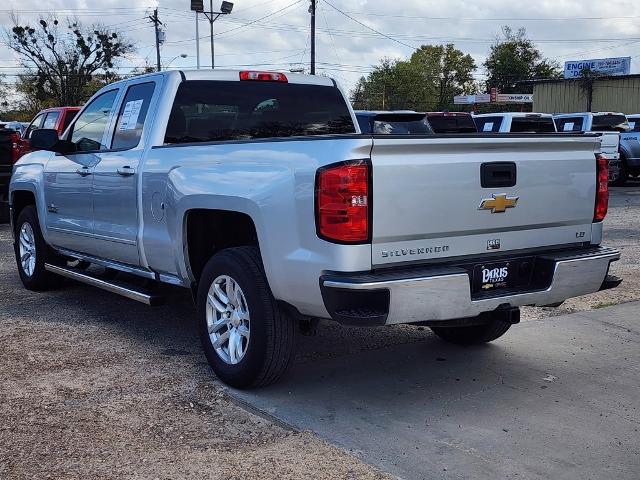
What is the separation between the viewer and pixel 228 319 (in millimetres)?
4699

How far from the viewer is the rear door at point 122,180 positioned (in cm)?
555

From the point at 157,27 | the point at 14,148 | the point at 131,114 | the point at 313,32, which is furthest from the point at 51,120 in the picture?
the point at 157,27

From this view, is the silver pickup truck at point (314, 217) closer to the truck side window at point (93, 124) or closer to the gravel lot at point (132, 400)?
the truck side window at point (93, 124)

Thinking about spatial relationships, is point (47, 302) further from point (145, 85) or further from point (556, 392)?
point (556, 392)

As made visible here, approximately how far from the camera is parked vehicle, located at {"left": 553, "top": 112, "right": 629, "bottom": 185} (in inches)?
769

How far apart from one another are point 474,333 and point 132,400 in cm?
254

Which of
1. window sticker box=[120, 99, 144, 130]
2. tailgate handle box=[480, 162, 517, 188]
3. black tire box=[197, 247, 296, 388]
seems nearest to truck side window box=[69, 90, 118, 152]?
window sticker box=[120, 99, 144, 130]

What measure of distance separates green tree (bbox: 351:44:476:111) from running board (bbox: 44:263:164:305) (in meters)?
66.6

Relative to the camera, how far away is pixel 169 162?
199 inches

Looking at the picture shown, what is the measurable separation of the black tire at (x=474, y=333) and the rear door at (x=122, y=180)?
237 cm

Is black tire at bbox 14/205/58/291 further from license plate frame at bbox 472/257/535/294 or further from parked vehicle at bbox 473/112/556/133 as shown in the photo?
parked vehicle at bbox 473/112/556/133

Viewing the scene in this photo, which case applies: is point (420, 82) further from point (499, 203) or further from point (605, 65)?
point (499, 203)

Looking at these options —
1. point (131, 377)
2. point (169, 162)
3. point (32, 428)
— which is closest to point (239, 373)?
point (131, 377)

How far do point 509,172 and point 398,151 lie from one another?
0.76 metres
